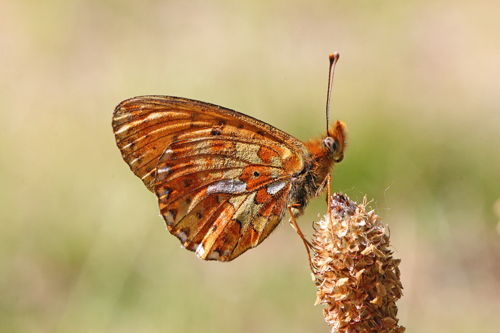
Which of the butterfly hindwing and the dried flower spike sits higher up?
the butterfly hindwing

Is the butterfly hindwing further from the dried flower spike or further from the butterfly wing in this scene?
the dried flower spike

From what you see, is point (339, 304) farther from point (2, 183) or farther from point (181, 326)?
point (2, 183)

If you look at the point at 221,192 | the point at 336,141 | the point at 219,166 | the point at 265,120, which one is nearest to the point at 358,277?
the point at 336,141

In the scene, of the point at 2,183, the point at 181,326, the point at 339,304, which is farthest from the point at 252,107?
the point at 339,304

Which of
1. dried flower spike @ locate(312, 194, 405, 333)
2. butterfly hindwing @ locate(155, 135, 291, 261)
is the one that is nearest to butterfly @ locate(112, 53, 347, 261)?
butterfly hindwing @ locate(155, 135, 291, 261)

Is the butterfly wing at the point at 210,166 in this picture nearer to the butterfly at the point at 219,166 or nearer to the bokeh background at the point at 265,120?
the butterfly at the point at 219,166

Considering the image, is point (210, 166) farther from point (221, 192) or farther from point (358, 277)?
point (358, 277)

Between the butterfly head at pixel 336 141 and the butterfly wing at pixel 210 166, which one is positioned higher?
the butterfly head at pixel 336 141

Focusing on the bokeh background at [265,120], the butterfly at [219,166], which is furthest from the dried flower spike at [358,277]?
the bokeh background at [265,120]
